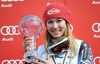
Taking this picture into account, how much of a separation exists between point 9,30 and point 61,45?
125cm

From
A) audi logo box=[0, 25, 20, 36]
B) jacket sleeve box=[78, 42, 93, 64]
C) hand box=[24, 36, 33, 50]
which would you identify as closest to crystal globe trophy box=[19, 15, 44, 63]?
hand box=[24, 36, 33, 50]

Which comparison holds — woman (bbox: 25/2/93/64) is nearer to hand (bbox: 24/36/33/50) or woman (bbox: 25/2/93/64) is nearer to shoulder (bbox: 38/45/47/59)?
shoulder (bbox: 38/45/47/59)

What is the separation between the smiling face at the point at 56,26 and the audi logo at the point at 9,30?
1210 mm

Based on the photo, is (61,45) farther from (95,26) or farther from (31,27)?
(95,26)

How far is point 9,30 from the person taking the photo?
2.75 meters

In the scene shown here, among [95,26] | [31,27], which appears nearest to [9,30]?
[95,26]

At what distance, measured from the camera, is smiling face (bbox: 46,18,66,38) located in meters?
A: 1.56

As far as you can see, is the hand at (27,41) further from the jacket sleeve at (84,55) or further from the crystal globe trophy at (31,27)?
the jacket sleeve at (84,55)

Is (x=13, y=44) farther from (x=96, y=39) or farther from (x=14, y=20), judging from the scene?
(x=96, y=39)

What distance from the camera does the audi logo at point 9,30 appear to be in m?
2.74

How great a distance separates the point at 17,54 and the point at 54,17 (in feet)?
4.12

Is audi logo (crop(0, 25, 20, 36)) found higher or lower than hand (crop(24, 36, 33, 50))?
lower

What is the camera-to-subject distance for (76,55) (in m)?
1.55

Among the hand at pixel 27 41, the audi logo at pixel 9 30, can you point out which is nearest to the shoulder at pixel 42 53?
the hand at pixel 27 41
